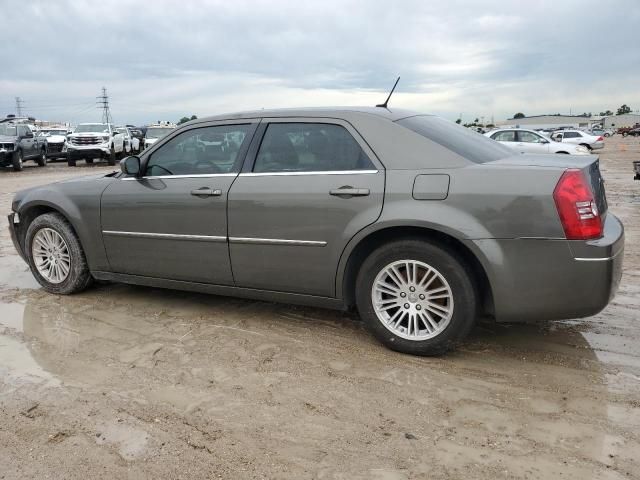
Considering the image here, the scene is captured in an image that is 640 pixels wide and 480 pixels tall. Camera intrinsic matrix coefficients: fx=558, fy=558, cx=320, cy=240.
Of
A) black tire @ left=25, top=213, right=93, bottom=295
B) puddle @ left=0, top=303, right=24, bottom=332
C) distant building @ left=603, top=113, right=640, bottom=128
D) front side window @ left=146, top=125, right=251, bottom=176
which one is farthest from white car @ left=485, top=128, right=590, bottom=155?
distant building @ left=603, top=113, right=640, bottom=128

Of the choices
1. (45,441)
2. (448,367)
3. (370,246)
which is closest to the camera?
(45,441)

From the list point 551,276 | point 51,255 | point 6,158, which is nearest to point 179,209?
point 51,255

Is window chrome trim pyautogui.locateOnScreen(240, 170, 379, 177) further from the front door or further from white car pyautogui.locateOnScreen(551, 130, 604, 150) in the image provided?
white car pyautogui.locateOnScreen(551, 130, 604, 150)

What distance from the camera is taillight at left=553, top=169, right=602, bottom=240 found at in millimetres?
3139

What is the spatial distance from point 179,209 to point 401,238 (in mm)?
1748

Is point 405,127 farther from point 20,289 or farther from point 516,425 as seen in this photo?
point 20,289

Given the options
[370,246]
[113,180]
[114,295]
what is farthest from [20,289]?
[370,246]

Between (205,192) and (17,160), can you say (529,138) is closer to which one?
(205,192)

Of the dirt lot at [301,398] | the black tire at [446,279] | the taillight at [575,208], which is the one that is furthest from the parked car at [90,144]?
the taillight at [575,208]

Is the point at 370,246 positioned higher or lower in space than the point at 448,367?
higher

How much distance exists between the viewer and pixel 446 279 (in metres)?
3.44

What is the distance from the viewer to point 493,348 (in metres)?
3.76

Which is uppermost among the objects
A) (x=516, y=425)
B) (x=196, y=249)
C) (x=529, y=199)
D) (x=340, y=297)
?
(x=529, y=199)

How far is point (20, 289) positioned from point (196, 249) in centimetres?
230
